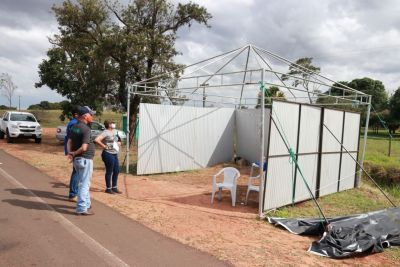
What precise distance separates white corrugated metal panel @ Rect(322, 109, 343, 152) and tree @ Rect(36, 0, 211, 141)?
10168mm

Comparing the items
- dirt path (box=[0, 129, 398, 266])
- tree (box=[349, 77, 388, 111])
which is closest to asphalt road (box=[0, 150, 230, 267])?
dirt path (box=[0, 129, 398, 266])

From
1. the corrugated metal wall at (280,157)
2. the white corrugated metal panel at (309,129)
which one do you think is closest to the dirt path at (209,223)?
the corrugated metal wall at (280,157)

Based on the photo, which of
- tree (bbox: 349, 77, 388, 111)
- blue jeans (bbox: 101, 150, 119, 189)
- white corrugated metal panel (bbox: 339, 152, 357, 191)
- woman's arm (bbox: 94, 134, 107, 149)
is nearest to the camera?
woman's arm (bbox: 94, 134, 107, 149)

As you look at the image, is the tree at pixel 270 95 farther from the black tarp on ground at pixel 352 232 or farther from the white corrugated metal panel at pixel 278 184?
the black tarp on ground at pixel 352 232

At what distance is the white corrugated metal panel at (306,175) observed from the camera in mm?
8961

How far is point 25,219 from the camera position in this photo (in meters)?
5.83

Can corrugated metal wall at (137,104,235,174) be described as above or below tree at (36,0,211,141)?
below

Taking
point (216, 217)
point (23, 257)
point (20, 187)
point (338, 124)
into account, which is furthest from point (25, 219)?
point (338, 124)

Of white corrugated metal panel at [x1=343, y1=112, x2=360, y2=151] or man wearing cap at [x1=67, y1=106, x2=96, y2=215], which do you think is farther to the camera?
white corrugated metal panel at [x1=343, y1=112, x2=360, y2=151]

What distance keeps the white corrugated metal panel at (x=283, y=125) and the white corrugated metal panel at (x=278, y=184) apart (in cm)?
25

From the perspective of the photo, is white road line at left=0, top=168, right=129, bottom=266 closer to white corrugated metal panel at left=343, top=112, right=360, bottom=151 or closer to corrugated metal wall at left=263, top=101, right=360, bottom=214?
corrugated metal wall at left=263, top=101, right=360, bottom=214

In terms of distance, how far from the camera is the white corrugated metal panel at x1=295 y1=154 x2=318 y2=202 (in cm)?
896

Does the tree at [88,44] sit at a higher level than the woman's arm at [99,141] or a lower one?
higher

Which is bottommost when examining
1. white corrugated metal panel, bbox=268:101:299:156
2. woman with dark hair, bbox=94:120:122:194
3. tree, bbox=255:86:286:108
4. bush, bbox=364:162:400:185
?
bush, bbox=364:162:400:185
